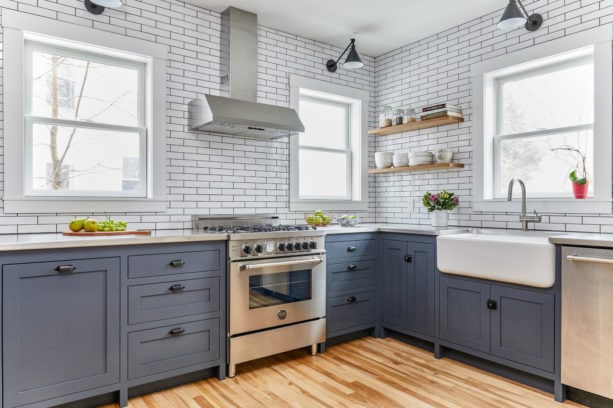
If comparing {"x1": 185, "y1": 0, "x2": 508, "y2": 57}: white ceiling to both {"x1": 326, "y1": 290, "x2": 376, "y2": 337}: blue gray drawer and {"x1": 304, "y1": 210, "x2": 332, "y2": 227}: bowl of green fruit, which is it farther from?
{"x1": 326, "y1": 290, "x2": 376, "y2": 337}: blue gray drawer

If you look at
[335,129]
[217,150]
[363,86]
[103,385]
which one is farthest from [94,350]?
[363,86]

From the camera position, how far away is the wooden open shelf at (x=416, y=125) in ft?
12.6

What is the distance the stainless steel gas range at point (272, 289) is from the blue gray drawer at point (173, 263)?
0.13 m

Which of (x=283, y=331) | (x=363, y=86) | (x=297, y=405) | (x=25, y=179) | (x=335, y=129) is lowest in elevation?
(x=297, y=405)

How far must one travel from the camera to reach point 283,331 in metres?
3.21

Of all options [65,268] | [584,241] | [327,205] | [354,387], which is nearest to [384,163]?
[327,205]

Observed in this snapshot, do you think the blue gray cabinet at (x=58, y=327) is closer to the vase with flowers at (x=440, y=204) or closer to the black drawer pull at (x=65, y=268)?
the black drawer pull at (x=65, y=268)

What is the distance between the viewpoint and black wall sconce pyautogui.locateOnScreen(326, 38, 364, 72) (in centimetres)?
390

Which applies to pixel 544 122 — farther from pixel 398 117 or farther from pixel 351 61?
pixel 351 61

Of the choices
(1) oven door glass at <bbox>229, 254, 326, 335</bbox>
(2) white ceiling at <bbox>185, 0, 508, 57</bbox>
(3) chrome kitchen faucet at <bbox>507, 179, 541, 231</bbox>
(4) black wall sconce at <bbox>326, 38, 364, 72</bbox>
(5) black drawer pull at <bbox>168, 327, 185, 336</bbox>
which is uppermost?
(2) white ceiling at <bbox>185, 0, 508, 57</bbox>

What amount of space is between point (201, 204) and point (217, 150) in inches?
19.2

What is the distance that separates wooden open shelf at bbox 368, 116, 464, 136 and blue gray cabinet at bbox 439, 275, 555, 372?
1.44 m

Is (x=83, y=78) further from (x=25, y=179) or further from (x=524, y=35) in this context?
(x=524, y=35)

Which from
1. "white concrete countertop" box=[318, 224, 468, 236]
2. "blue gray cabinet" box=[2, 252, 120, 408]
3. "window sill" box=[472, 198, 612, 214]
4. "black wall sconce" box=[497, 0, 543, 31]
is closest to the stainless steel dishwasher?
"window sill" box=[472, 198, 612, 214]
